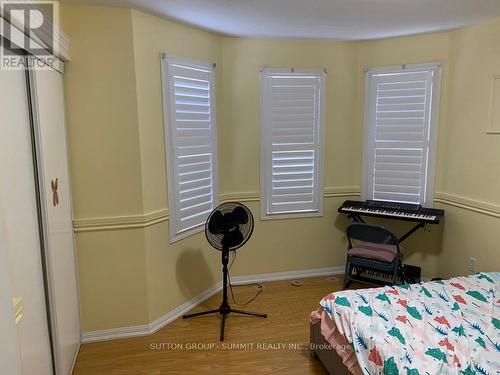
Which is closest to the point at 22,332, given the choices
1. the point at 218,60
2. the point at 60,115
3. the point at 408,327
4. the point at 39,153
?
the point at 39,153

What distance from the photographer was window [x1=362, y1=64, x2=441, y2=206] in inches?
141

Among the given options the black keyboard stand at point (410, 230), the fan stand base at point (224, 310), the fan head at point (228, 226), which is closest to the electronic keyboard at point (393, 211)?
the black keyboard stand at point (410, 230)

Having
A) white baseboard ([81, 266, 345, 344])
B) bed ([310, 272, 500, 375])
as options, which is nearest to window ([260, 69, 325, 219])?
white baseboard ([81, 266, 345, 344])

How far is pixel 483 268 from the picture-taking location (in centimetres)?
314

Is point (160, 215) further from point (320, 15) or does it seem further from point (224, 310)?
point (320, 15)

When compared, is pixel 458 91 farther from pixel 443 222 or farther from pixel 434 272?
pixel 434 272

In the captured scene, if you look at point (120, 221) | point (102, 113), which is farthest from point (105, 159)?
point (120, 221)

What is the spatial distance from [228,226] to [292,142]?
52.5 inches

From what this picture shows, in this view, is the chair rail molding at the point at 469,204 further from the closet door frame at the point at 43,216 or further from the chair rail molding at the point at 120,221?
the closet door frame at the point at 43,216

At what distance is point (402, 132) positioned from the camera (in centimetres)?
370

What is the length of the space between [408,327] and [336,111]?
245 centimetres

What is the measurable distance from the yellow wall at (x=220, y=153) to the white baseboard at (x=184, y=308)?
60 mm

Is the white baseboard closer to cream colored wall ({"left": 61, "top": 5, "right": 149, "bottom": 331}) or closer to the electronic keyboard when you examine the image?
cream colored wall ({"left": 61, "top": 5, "right": 149, "bottom": 331})

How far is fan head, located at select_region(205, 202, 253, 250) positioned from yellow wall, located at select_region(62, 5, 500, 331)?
0.41 m
